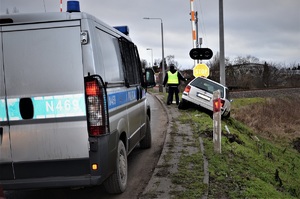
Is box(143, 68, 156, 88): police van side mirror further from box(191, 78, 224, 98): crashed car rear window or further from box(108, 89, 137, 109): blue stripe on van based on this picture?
box(191, 78, 224, 98): crashed car rear window

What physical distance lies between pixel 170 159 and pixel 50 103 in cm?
320

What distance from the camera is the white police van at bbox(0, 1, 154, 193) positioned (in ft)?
12.8

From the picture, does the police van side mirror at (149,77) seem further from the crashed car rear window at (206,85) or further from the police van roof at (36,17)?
the crashed car rear window at (206,85)

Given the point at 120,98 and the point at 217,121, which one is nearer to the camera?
the point at 120,98

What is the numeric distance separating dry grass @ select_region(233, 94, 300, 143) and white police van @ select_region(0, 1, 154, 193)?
14.3 meters

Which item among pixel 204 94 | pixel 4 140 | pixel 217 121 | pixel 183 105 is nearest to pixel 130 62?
pixel 217 121

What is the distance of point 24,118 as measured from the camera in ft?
12.9

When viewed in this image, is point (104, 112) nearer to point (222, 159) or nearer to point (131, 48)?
point (131, 48)

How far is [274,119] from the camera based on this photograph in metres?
20.7

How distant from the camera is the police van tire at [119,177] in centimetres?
472

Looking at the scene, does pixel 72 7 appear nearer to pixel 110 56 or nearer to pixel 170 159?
pixel 110 56

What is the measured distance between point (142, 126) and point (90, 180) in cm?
300

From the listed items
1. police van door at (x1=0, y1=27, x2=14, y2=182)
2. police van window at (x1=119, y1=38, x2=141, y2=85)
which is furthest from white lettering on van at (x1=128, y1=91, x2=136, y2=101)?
police van door at (x1=0, y1=27, x2=14, y2=182)

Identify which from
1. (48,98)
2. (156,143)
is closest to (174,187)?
(48,98)
